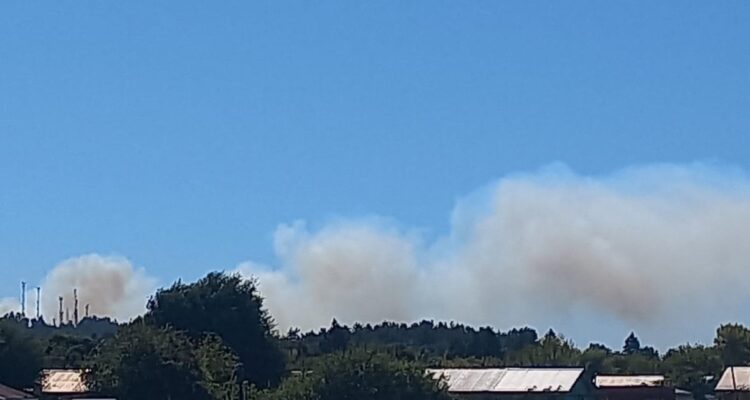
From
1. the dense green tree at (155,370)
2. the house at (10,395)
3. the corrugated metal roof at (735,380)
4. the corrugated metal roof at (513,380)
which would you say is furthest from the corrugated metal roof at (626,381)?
the house at (10,395)

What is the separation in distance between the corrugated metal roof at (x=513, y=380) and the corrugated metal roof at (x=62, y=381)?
2123cm

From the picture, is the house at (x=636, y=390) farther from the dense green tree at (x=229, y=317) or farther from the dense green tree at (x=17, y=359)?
the dense green tree at (x=17, y=359)

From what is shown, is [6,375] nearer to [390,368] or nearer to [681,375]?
[390,368]

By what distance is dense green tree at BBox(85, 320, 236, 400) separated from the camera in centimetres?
8744

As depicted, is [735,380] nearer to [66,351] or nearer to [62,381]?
[62,381]

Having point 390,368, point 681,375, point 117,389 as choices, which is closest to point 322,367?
point 390,368

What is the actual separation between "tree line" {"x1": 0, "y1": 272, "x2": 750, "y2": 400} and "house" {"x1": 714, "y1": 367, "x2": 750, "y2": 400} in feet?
29.6

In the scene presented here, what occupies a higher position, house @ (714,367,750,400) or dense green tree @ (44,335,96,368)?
dense green tree @ (44,335,96,368)

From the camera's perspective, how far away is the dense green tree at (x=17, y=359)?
341 feet

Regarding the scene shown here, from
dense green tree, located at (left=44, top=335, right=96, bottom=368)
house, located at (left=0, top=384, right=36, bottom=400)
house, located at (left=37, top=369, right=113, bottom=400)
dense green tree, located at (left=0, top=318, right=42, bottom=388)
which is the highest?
dense green tree, located at (left=44, top=335, right=96, bottom=368)

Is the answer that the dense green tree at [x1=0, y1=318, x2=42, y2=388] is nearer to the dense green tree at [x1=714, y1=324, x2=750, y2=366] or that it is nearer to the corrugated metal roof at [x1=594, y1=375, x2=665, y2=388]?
the corrugated metal roof at [x1=594, y1=375, x2=665, y2=388]

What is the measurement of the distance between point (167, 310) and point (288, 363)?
895 centimetres

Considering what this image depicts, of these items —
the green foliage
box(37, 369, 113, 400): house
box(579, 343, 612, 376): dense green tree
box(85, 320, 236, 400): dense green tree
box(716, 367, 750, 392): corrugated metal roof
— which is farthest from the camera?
box(579, 343, 612, 376): dense green tree

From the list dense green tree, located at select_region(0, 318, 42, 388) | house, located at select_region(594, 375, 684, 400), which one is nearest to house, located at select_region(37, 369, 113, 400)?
dense green tree, located at select_region(0, 318, 42, 388)
